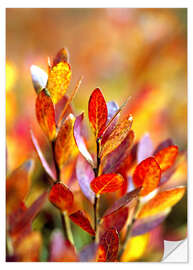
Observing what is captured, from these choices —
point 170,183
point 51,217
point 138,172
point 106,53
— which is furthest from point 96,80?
point 138,172

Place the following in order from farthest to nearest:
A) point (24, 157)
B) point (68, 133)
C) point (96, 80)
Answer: point (96, 80) < point (24, 157) < point (68, 133)

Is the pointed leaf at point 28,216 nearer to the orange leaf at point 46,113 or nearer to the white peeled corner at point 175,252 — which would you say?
the orange leaf at point 46,113

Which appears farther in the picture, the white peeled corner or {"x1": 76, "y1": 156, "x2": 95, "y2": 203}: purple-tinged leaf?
the white peeled corner

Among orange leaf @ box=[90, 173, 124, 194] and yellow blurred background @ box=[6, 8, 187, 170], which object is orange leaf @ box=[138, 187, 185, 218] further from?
yellow blurred background @ box=[6, 8, 187, 170]

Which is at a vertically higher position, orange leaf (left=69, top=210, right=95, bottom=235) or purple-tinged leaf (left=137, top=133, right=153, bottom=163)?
purple-tinged leaf (left=137, top=133, right=153, bottom=163)

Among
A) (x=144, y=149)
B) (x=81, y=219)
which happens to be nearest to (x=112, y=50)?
(x=144, y=149)

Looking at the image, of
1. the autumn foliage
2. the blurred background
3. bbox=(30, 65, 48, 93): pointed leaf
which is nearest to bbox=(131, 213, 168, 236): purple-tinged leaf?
the autumn foliage
